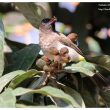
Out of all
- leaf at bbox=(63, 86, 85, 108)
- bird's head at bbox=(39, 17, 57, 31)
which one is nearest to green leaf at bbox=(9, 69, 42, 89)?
leaf at bbox=(63, 86, 85, 108)

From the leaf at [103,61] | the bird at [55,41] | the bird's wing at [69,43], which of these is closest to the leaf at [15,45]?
the bird at [55,41]

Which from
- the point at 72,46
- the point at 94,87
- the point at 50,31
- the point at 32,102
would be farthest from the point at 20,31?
the point at 32,102

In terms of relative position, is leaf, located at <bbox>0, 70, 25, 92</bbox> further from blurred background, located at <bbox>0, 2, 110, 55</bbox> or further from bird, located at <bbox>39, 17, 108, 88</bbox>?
blurred background, located at <bbox>0, 2, 110, 55</bbox>

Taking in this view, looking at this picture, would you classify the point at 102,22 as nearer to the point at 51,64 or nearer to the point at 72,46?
the point at 72,46

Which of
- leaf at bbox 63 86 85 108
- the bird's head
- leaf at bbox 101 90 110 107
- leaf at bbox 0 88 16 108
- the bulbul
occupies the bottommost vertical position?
leaf at bbox 101 90 110 107

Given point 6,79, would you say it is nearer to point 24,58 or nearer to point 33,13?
point 24,58
